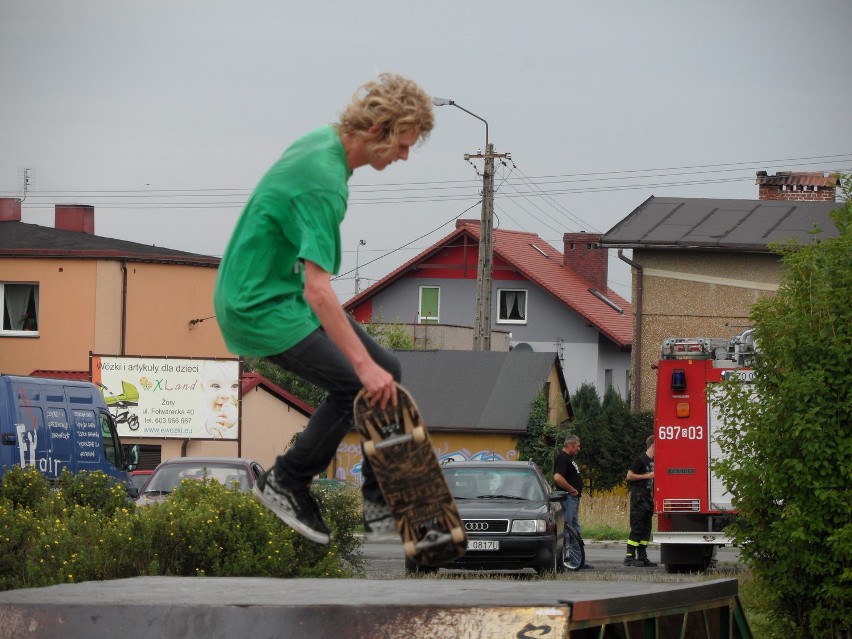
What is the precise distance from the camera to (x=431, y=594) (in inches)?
215

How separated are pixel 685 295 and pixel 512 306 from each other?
1800cm

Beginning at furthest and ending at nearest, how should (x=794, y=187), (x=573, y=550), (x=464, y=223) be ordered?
(x=464, y=223)
(x=794, y=187)
(x=573, y=550)

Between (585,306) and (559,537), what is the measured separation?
4131 centimetres

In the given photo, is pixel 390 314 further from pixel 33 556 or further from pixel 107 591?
pixel 107 591

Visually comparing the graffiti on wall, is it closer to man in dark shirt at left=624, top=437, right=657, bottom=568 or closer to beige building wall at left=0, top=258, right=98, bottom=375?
beige building wall at left=0, top=258, right=98, bottom=375

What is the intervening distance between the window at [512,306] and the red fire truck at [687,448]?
138 ft

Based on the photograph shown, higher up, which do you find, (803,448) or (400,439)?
(400,439)

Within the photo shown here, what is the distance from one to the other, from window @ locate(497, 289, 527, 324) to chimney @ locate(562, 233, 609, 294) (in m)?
4.72

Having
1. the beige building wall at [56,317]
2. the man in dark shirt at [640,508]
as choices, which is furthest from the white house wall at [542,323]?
the man in dark shirt at [640,508]

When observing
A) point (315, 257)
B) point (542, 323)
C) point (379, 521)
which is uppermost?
point (542, 323)

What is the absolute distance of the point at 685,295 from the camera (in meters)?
42.4

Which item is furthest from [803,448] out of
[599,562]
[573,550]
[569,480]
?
[599,562]

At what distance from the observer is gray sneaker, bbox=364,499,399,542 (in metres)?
5.44

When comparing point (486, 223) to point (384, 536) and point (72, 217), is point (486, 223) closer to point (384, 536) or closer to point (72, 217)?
point (72, 217)
